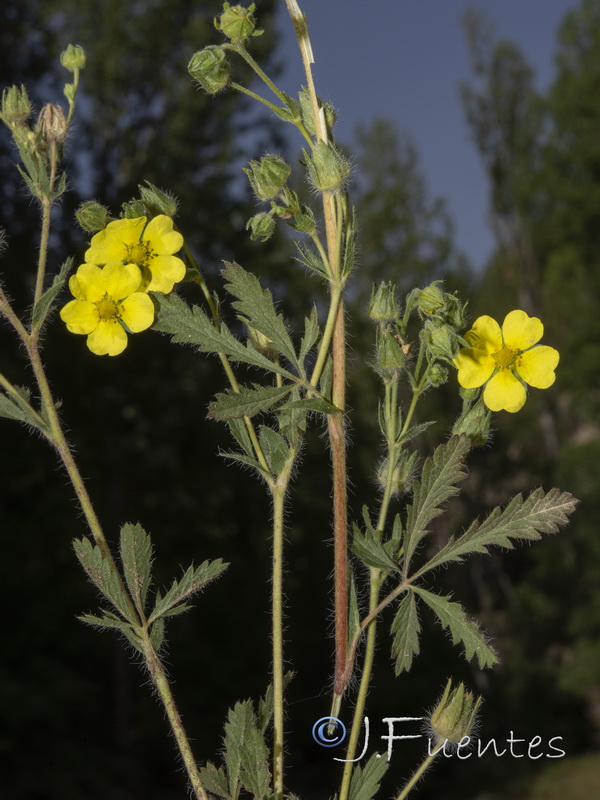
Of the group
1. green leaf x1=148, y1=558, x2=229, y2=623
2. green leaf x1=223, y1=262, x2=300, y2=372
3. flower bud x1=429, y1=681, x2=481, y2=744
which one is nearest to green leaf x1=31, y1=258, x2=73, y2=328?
green leaf x1=223, y1=262, x2=300, y2=372

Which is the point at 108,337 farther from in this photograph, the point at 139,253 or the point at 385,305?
the point at 385,305

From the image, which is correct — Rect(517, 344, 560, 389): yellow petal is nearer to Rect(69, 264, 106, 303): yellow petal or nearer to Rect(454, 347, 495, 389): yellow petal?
Rect(454, 347, 495, 389): yellow petal

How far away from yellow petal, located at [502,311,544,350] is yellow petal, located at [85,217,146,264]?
35cm

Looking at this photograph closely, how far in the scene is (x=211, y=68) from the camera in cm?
77

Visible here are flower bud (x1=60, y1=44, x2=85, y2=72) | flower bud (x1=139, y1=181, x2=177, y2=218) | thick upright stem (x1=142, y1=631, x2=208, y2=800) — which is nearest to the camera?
thick upright stem (x1=142, y1=631, x2=208, y2=800)

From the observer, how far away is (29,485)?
833 cm

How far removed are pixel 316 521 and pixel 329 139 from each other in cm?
929

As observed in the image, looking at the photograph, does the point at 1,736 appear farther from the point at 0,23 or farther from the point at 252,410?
the point at 252,410

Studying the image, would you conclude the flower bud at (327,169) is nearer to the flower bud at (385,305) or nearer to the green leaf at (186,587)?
the flower bud at (385,305)

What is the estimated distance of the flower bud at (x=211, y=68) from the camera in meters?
0.76

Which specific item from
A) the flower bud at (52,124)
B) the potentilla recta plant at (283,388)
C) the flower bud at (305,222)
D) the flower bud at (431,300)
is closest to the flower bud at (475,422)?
the potentilla recta plant at (283,388)

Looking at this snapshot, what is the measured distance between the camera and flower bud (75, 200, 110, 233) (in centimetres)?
72

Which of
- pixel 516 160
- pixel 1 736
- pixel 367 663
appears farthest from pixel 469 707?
pixel 516 160

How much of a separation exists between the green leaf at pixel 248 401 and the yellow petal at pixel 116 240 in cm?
16
